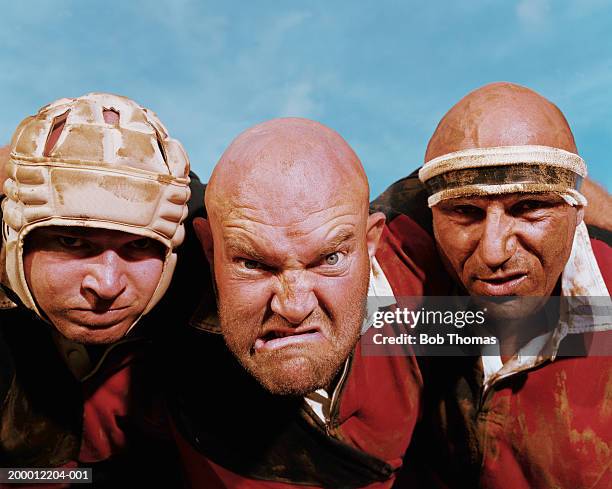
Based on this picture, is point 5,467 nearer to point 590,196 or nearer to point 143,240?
point 143,240

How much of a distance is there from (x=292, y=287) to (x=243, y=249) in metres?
0.20

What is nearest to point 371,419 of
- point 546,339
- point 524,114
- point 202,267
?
point 546,339

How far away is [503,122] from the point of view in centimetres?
220

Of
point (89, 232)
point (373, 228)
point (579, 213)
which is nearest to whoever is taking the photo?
point (89, 232)

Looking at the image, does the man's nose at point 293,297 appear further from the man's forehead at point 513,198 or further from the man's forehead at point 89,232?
the man's forehead at point 513,198

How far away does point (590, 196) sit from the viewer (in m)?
2.90

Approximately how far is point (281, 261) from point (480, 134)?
885 mm

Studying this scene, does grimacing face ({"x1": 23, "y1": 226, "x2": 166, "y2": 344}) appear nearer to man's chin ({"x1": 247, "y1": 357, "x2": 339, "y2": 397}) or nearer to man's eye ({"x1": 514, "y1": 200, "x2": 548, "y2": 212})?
man's chin ({"x1": 247, "y1": 357, "x2": 339, "y2": 397})

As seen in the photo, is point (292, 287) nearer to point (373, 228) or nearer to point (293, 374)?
point (293, 374)

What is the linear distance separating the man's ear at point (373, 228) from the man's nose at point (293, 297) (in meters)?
0.39

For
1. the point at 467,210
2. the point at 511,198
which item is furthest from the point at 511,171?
the point at 467,210

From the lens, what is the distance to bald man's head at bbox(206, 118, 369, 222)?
1.92m

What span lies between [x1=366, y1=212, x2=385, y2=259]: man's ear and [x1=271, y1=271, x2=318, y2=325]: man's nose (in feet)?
1.27

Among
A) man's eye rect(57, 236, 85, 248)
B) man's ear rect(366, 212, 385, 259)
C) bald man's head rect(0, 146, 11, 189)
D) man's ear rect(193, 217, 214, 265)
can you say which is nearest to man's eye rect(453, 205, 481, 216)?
man's ear rect(366, 212, 385, 259)
